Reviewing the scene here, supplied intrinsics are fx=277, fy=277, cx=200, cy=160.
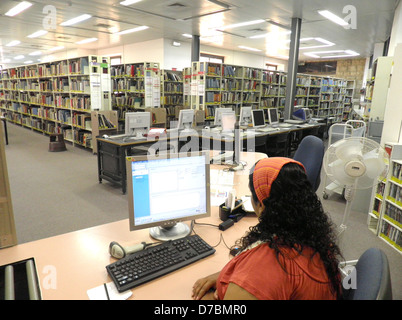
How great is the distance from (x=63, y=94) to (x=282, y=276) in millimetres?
8684

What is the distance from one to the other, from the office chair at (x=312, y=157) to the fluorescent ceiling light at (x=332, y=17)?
4726mm

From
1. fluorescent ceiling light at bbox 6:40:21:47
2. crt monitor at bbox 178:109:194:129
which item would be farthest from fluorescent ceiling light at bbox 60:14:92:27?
fluorescent ceiling light at bbox 6:40:21:47

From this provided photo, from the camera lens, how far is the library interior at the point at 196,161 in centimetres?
99

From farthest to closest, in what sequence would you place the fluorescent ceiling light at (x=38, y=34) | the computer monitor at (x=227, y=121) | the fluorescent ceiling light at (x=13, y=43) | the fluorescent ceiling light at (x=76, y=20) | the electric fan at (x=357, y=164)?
1. the fluorescent ceiling light at (x=13, y=43)
2. the fluorescent ceiling light at (x=38, y=34)
3. the fluorescent ceiling light at (x=76, y=20)
4. the computer monitor at (x=227, y=121)
5. the electric fan at (x=357, y=164)

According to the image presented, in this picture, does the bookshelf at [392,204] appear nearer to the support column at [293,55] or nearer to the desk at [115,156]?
the desk at [115,156]

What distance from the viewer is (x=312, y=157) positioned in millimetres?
2668

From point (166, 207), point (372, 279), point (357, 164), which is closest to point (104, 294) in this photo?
point (166, 207)

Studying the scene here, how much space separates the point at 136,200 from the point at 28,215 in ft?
9.39

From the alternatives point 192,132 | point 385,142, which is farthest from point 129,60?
point 385,142

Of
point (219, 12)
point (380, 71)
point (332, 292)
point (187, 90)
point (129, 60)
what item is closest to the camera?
point (332, 292)

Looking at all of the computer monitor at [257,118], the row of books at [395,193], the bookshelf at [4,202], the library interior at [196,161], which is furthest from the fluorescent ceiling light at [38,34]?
the row of books at [395,193]

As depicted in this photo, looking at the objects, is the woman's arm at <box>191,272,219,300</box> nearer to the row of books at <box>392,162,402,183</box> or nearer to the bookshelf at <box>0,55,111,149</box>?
the row of books at <box>392,162,402,183</box>

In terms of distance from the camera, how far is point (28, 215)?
3502 mm
